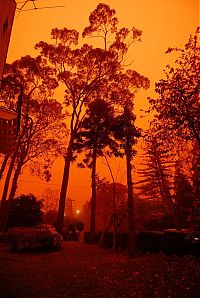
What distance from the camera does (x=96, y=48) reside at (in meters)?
25.5

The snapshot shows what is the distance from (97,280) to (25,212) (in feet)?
48.4

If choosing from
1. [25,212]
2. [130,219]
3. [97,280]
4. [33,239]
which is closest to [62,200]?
[25,212]

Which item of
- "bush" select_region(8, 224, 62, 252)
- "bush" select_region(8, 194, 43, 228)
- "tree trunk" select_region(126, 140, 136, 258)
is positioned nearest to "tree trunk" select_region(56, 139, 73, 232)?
"bush" select_region(8, 194, 43, 228)

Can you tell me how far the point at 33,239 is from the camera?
16109 mm

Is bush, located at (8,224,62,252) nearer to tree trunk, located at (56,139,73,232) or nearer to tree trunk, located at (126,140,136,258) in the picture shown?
tree trunk, located at (56,139,73,232)

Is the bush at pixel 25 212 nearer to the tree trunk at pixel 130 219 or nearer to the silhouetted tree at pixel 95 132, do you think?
the silhouetted tree at pixel 95 132

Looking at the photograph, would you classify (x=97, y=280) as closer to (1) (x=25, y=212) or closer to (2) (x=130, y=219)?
(2) (x=130, y=219)

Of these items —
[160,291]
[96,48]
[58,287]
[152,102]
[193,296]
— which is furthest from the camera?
[96,48]

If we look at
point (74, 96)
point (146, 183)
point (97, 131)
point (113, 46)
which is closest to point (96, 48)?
point (113, 46)

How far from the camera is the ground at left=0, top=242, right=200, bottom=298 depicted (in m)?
7.74

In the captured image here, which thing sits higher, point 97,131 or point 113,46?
point 113,46

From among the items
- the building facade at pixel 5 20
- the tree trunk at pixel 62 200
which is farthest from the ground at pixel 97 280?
the tree trunk at pixel 62 200

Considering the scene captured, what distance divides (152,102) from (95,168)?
15407 millimetres

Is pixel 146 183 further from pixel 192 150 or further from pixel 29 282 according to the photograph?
pixel 29 282
